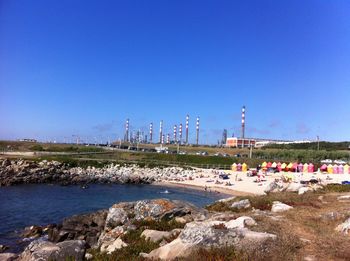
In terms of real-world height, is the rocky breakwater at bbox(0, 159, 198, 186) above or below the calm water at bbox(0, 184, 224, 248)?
above

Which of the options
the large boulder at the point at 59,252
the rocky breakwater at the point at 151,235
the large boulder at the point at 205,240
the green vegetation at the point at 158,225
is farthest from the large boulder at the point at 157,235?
the large boulder at the point at 59,252

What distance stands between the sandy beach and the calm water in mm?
2985

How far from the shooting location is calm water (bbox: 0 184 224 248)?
103 ft

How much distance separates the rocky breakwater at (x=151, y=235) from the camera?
10.1 metres

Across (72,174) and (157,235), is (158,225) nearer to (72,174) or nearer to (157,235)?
(157,235)

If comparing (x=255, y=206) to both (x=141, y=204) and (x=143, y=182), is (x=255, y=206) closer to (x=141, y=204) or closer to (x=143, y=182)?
(x=141, y=204)

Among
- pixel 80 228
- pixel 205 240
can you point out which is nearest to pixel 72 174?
pixel 80 228

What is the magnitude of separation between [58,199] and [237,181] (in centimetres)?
2581

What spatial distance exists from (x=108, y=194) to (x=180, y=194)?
9259mm

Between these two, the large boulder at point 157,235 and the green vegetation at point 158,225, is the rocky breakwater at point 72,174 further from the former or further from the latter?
the large boulder at point 157,235

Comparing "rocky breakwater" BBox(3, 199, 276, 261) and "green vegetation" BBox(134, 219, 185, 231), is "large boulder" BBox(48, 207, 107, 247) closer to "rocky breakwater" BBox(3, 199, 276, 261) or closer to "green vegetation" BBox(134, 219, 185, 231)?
"rocky breakwater" BBox(3, 199, 276, 261)

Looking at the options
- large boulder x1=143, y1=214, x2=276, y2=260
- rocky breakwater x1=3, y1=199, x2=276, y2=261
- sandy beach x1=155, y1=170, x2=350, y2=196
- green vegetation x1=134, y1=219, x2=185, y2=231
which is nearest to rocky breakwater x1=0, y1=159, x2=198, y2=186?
sandy beach x1=155, y1=170, x2=350, y2=196

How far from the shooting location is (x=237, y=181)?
57500 mm

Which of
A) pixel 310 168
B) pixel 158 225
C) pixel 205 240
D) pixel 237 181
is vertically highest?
pixel 310 168
